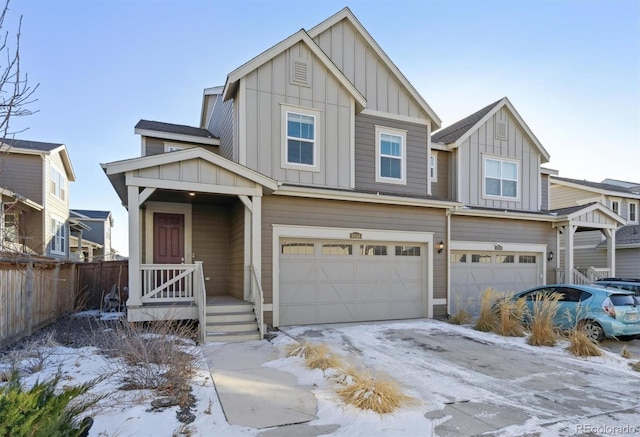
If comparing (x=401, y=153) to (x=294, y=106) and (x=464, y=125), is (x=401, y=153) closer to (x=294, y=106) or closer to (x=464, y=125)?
(x=294, y=106)

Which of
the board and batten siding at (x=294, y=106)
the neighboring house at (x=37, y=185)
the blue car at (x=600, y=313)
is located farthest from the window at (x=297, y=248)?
the neighboring house at (x=37, y=185)

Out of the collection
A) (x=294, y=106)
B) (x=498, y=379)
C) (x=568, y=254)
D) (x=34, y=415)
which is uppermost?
(x=294, y=106)

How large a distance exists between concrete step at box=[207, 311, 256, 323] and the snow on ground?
810 millimetres

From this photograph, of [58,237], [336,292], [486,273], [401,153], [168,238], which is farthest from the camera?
[58,237]

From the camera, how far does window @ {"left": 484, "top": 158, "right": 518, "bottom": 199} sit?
46.0 feet

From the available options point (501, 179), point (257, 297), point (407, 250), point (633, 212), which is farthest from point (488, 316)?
point (633, 212)

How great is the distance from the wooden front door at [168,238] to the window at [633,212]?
78.3 feet

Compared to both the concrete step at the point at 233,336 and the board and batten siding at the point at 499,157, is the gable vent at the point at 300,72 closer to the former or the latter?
the board and batten siding at the point at 499,157

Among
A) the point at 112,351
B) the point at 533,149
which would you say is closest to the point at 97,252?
the point at 112,351

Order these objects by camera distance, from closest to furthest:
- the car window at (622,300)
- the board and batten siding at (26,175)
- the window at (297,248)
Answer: the car window at (622,300), the window at (297,248), the board and batten siding at (26,175)

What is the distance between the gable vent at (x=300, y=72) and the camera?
10.5 metres

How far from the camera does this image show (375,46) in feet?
39.2

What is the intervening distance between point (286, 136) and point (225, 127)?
7.69 ft

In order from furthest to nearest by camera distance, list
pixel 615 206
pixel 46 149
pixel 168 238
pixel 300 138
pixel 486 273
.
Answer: pixel 615 206, pixel 46 149, pixel 486 273, pixel 168 238, pixel 300 138
